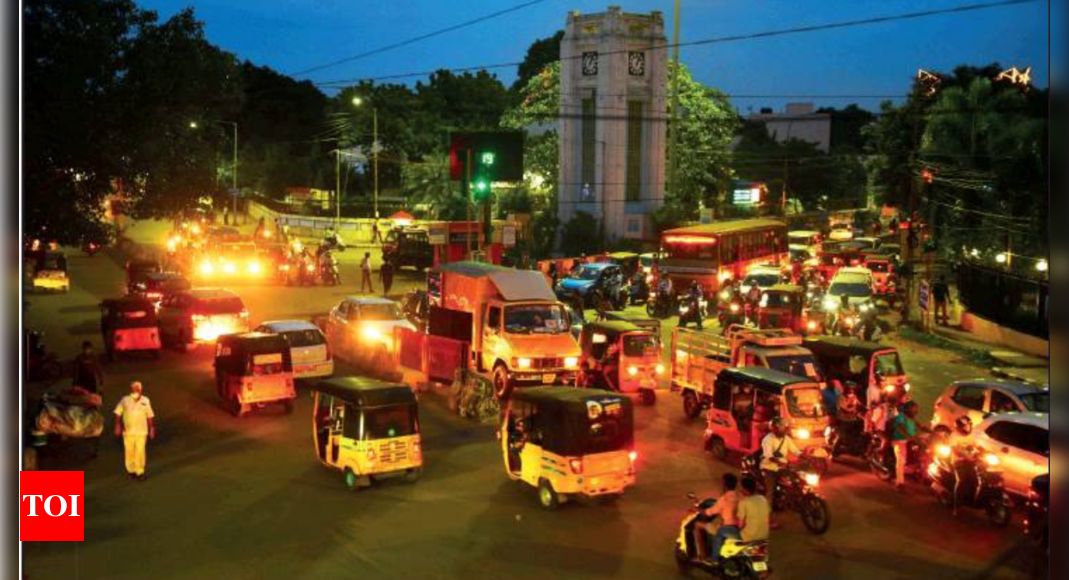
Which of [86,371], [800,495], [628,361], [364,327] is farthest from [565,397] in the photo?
[364,327]

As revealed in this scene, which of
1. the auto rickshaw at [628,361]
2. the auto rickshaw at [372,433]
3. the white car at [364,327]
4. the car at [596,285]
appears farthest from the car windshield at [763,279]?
the auto rickshaw at [372,433]

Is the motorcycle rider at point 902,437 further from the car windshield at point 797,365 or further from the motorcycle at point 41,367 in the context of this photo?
the motorcycle at point 41,367

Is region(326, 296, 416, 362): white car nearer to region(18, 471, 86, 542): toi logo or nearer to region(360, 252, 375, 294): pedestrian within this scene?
region(360, 252, 375, 294): pedestrian

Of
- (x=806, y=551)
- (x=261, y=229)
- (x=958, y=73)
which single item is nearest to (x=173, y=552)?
(x=806, y=551)

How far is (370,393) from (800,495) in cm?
617

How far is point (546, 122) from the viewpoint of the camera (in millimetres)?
64750

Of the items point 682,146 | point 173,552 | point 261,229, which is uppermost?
point 682,146

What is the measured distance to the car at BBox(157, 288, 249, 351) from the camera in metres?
26.4

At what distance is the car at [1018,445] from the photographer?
13641 mm

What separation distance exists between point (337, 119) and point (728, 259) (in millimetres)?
52573

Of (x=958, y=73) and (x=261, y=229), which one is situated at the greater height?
(x=958, y=73)

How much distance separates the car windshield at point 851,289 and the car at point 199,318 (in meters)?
19.6

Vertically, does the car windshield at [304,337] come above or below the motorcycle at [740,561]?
above

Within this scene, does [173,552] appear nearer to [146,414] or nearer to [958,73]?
[146,414]
